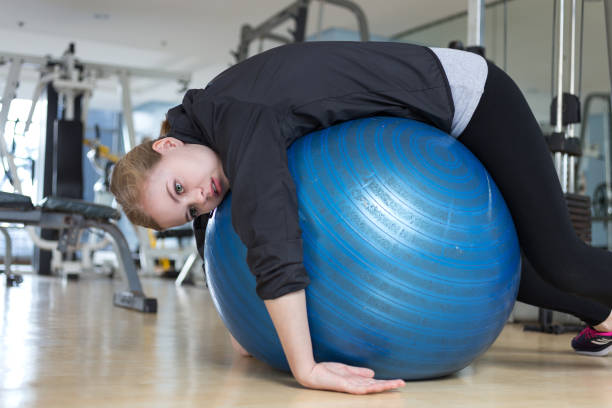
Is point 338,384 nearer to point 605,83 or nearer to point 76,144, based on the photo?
point 76,144

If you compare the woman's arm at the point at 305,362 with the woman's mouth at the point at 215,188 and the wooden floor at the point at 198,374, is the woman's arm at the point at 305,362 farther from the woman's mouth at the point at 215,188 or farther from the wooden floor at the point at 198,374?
the woman's mouth at the point at 215,188

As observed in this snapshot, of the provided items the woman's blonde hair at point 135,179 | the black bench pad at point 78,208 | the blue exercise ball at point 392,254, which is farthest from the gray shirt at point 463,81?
the black bench pad at point 78,208

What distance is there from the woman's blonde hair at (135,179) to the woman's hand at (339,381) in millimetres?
463

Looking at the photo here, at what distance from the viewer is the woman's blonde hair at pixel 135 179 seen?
128 cm

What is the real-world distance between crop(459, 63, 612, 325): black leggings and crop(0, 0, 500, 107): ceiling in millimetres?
5040

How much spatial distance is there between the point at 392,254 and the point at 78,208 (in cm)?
229

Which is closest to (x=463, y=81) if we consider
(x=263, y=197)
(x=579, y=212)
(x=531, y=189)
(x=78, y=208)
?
(x=531, y=189)

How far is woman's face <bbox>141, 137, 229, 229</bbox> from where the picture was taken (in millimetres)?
1268

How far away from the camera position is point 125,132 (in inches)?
225

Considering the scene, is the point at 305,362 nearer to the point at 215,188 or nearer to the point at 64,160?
the point at 215,188

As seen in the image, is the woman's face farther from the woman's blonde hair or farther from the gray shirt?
the gray shirt

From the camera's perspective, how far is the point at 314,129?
52.7 inches

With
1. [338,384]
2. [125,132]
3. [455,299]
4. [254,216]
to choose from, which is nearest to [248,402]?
[338,384]

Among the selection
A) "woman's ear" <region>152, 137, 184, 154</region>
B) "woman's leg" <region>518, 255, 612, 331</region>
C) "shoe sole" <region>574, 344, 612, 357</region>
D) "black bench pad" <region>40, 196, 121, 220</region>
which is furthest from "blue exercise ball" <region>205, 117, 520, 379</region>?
"black bench pad" <region>40, 196, 121, 220</region>
